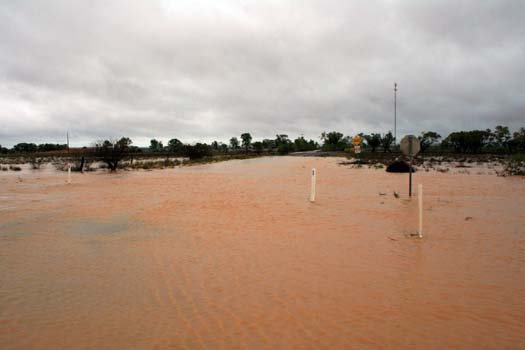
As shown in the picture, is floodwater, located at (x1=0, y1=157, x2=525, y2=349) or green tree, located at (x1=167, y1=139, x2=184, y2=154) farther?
green tree, located at (x1=167, y1=139, x2=184, y2=154)

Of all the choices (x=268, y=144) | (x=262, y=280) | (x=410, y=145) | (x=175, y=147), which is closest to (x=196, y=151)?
(x=410, y=145)

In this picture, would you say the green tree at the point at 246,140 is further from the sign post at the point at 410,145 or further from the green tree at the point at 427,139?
the sign post at the point at 410,145

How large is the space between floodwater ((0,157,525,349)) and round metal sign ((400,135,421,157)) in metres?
3.34

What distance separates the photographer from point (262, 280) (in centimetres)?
551

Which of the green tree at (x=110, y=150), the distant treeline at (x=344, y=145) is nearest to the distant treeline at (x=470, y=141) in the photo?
the distant treeline at (x=344, y=145)

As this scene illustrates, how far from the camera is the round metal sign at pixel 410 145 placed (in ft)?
45.0

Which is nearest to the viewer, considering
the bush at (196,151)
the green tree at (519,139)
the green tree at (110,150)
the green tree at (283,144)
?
the green tree at (110,150)

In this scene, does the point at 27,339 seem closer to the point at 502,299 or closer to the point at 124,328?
the point at 124,328

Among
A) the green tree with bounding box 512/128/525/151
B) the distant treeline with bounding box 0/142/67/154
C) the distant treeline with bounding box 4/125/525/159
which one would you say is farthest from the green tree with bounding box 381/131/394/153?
the distant treeline with bounding box 0/142/67/154

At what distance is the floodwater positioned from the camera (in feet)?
12.8

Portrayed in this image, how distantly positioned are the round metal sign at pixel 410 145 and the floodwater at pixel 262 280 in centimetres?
334

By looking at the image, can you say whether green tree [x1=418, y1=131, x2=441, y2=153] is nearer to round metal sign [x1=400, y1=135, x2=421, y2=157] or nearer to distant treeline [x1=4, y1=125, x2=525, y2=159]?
distant treeline [x1=4, y1=125, x2=525, y2=159]

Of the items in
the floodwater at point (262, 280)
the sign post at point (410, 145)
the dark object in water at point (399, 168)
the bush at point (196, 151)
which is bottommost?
the floodwater at point (262, 280)

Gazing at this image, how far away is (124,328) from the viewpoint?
399 centimetres
